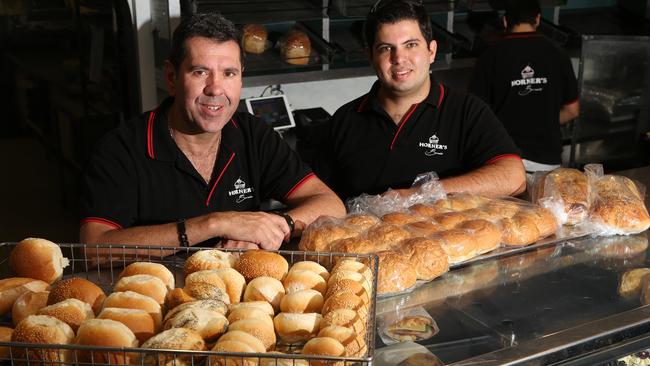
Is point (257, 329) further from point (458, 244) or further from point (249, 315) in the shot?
point (458, 244)

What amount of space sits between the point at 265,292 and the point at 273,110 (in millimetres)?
2631

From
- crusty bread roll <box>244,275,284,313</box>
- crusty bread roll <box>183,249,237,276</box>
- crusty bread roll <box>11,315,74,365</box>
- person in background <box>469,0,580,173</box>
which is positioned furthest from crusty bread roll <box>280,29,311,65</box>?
crusty bread roll <box>11,315,74,365</box>

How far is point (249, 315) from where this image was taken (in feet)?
4.17

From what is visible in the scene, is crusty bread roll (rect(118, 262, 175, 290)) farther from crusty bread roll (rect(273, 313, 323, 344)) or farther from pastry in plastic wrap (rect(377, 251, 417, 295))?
pastry in plastic wrap (rect(377, 251, 417, 295))

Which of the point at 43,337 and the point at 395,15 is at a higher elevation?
the point at 395,15

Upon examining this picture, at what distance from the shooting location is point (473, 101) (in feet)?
9.05

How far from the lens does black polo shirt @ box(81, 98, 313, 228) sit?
2195 millimetres

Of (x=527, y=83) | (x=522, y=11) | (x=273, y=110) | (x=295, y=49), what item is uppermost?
(x=522, y=11)

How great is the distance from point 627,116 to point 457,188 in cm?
262

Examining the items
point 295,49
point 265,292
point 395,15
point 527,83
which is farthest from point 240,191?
point 527,83

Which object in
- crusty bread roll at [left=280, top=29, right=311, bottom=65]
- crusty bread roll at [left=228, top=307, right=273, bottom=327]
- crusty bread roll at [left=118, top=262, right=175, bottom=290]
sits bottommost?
crusty bread roll at [left=228, top=307, right=273, bottom=327]

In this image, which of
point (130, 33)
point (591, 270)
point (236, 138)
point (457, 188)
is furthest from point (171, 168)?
point (130, 33)

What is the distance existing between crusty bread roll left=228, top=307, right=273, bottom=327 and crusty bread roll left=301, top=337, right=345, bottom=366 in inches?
4.2

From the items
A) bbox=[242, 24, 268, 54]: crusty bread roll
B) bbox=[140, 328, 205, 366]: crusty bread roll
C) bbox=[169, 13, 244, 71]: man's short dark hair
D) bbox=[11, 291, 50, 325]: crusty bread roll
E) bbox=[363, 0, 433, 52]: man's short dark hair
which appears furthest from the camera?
bbox=[242, 24, 268, 54]: crusty bread roll
